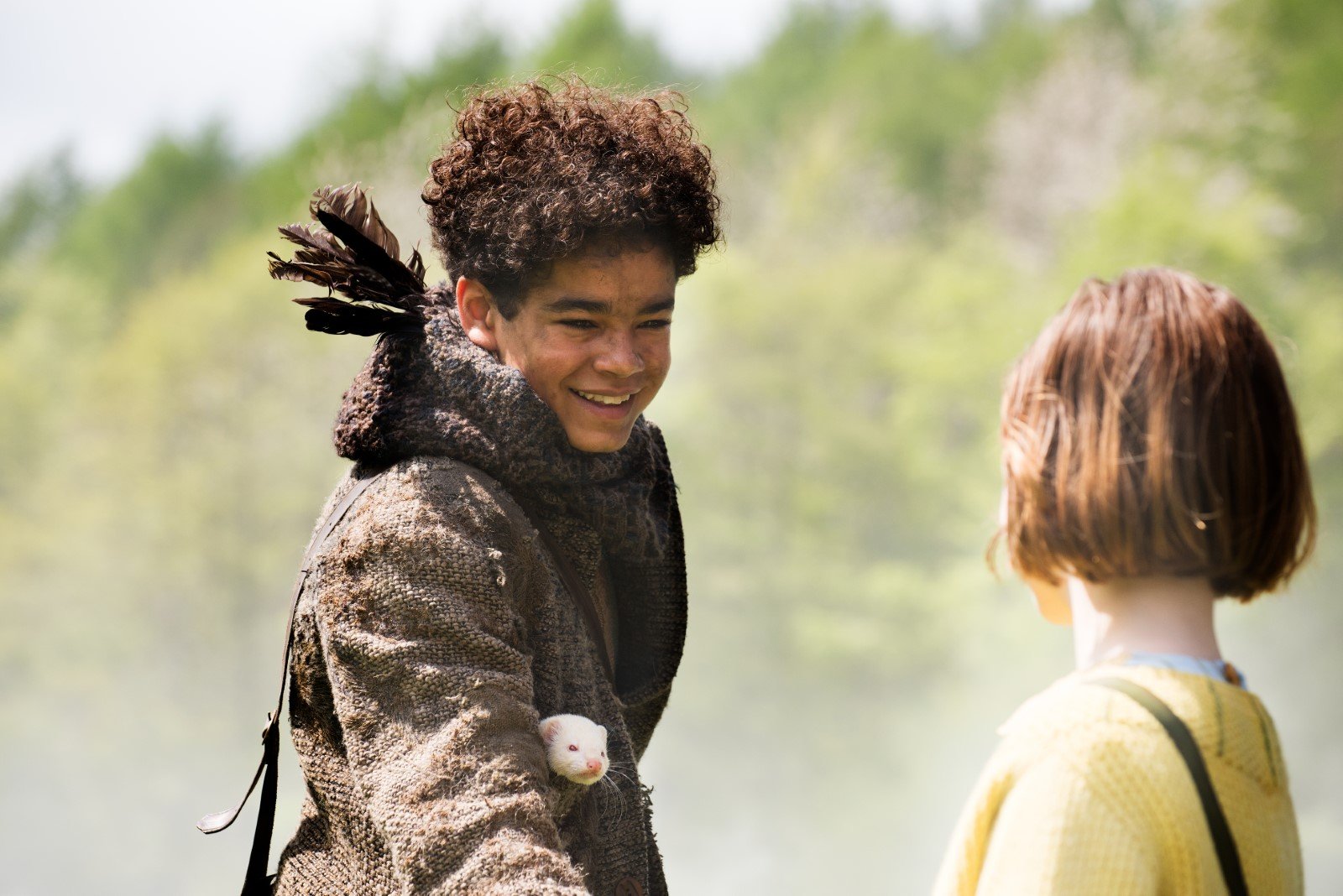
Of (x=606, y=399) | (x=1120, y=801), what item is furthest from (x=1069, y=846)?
(x=606, y=399)

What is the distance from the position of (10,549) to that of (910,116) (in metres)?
16.1

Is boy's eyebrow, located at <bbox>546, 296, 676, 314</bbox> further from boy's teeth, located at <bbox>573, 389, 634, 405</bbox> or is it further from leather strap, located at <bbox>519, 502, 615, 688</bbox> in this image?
leather strap, located at <bbox>519, 502, 615, 688</bbox>

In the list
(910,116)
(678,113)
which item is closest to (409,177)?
(910,116)

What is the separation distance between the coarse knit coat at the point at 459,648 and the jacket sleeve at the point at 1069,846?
1.58ft

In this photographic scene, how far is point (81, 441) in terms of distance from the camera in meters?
21.0

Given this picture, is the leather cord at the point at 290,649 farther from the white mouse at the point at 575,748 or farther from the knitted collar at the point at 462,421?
the white mouse at the point at 575,748

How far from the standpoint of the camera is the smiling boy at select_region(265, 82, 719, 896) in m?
1.68

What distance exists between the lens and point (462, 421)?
1934 mm

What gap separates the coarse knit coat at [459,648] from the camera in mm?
1648

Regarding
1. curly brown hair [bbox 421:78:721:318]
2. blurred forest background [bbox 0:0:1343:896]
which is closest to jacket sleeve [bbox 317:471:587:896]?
curly brown hair [bbox 421:78:721:318]

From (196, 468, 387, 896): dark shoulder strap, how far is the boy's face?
0.27m

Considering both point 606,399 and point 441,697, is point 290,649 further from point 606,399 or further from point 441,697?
point 606,399

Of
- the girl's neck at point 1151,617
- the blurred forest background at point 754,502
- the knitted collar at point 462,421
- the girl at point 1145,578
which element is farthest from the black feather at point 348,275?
the blurred forest background at point 754,502

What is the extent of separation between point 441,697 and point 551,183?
→ 73 centimetres
